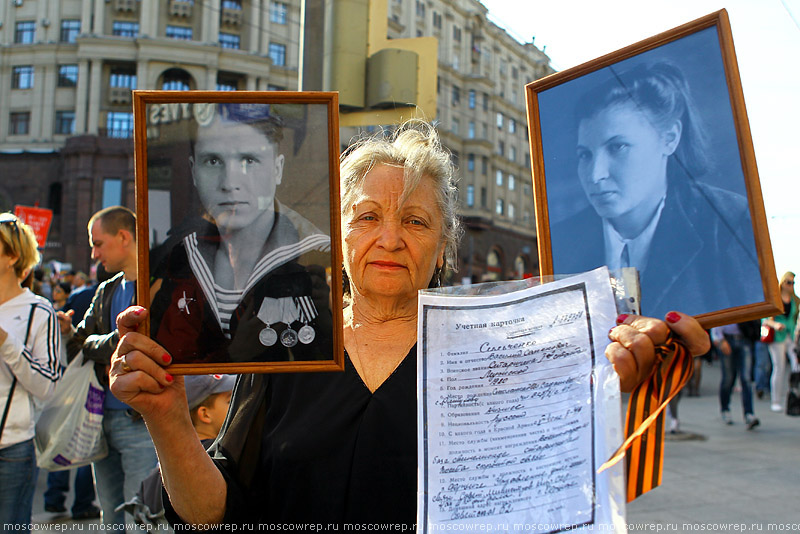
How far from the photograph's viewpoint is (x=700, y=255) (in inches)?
52.4

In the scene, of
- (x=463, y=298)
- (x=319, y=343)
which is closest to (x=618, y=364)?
(x=463, y=298)

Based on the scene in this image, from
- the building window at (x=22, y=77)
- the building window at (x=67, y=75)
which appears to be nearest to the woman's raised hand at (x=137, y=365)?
the building window at (x=67, y=75)

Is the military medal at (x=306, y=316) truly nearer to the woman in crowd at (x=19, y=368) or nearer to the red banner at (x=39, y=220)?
the woman in crowd at (x=19, y=368)

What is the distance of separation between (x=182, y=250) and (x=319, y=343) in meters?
0.38

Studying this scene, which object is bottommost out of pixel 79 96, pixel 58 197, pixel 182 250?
pixel 182 250

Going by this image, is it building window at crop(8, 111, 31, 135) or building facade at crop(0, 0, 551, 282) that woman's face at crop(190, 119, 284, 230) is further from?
building window at crop(8, 111, 31, 135)

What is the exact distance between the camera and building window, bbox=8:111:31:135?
36.4 m

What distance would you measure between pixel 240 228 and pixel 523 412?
2.49 feet

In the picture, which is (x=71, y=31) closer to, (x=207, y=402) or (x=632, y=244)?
(x=207, y=402)

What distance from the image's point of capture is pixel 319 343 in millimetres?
1455

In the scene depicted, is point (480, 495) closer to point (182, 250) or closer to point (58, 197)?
point (182, 250)

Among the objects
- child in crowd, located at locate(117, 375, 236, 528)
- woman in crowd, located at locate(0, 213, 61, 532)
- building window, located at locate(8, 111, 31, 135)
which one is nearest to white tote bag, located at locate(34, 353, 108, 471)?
woman in crowd, located at locate(0, 213, 61, 532)

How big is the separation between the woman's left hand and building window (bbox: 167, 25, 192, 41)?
40221 millimetres

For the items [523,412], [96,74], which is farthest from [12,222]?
[96,74]
